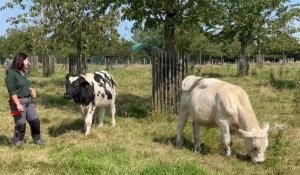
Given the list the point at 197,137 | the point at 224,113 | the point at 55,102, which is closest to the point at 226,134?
the point at 224,113

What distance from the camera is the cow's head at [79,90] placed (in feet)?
34.8

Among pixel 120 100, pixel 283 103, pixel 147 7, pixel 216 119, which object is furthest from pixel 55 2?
pixel 216 119

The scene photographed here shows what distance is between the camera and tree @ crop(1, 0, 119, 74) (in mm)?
22531

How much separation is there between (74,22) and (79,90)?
12.5m

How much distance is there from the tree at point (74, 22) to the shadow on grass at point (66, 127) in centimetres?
1107

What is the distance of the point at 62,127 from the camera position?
11.4 metres

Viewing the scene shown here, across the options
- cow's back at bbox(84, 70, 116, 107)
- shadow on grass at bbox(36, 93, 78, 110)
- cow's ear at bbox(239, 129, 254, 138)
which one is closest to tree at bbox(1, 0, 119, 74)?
shadow on grass at bbox(36, 93, 78, 110)

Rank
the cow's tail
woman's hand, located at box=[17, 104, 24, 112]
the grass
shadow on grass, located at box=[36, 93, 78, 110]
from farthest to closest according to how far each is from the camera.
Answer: shadow on grass, located at box=[36, 93, 78, 110]
the cow's tail
woman's hand, located at box=[17, 104, 24, 112]
the grass

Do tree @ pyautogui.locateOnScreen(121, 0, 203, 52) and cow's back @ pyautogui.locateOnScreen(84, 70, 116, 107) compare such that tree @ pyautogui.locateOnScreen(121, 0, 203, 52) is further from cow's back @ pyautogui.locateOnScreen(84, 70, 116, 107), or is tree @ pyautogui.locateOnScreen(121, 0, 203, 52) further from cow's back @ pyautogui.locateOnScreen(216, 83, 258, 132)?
cow's back @ pyautogui.locateOnScreen(216, 83, 258, 132)

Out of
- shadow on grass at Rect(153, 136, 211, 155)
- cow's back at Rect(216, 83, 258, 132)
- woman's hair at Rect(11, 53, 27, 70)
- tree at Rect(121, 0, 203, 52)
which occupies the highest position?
tree at Rect(121, 0, 203, 52)

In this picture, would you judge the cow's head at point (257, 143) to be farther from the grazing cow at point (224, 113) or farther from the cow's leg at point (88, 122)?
the cow's leg at point (88, 122)

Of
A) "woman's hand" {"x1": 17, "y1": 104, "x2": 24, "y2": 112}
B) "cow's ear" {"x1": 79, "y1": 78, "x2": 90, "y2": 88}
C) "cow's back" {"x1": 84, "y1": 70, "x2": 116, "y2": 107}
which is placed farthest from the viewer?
"cow's back" {"x1": 84, "y1": 70, "x2": 116, "y2": 107}

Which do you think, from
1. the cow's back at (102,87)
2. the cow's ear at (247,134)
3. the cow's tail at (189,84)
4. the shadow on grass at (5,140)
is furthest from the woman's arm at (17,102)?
the cow's ear at (247,134)

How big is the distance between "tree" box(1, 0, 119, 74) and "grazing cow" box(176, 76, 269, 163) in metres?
13.2
